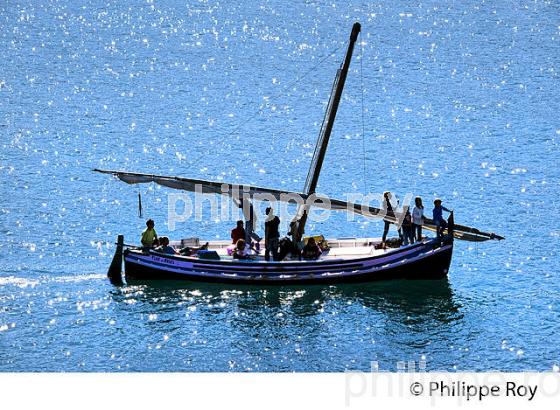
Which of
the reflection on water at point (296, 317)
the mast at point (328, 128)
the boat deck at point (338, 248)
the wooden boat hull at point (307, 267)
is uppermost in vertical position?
the mast at point (328, 128)

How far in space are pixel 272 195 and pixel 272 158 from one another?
22756 millimetres

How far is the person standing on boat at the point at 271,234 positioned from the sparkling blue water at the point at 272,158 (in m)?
1.72

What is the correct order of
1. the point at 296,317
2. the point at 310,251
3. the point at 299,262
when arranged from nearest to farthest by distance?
1. the point at 296,317
2. the point at 299,262
3. the point at 310,251

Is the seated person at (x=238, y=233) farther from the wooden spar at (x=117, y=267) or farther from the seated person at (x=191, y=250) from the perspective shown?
the wooden spar at (x=117, y=267)

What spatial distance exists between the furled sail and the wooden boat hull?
1.19 meters

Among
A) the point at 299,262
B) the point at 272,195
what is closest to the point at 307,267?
the point at 299,262

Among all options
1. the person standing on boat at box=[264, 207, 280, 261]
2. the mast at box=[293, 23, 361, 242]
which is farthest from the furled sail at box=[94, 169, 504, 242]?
the person standing on boat at box=[264, 207, 280, 261]

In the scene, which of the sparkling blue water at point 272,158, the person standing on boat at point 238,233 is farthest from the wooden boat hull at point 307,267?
the person standing on boat at point 238,233

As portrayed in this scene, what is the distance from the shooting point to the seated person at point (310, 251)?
57188 mm

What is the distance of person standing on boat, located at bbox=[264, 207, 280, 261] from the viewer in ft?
185

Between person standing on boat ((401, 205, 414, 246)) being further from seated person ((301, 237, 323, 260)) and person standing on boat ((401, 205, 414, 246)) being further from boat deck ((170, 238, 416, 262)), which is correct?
seated person ((301, 237, 323, 260))

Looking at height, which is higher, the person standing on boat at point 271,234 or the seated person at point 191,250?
the person standing on boat at point 271,234

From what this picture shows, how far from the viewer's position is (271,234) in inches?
2232

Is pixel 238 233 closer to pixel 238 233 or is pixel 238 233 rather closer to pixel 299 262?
pixel 238 233
